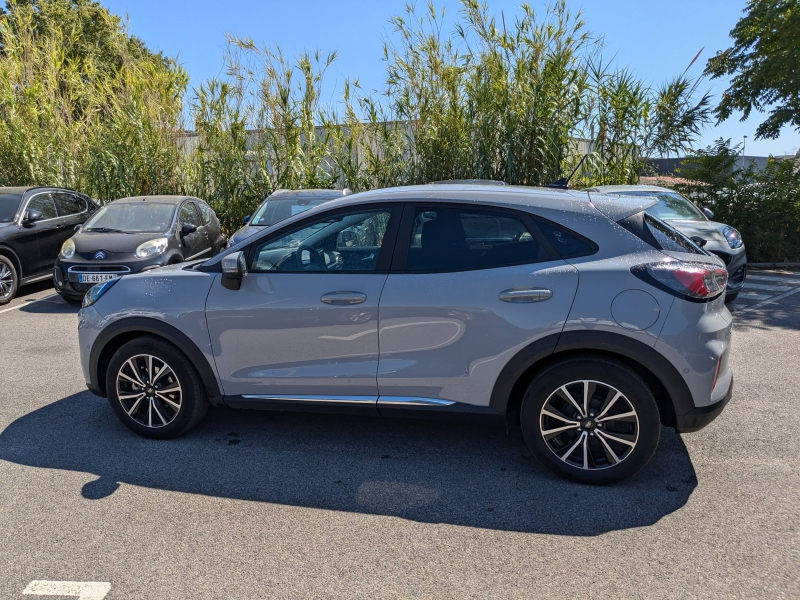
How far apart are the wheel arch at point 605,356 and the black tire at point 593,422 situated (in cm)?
7

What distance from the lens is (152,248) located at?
9.85 meters

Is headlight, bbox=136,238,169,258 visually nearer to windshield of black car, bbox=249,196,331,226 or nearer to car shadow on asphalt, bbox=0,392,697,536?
windshield of black car, bbox=249,196,331,226

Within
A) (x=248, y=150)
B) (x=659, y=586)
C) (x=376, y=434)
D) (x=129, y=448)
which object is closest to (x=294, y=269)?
(x=376, y=434)

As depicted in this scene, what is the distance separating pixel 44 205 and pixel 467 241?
973 cm

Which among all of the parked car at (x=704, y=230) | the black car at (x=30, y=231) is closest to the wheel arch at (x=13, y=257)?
the black car at (x=30, y=231)

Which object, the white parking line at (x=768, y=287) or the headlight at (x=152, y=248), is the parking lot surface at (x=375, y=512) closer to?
the headlight at (x=152, y=248)

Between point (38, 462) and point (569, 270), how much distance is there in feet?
11.2

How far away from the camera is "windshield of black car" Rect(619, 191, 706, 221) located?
33.6 ft

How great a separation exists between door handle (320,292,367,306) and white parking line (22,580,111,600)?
1.86 meters

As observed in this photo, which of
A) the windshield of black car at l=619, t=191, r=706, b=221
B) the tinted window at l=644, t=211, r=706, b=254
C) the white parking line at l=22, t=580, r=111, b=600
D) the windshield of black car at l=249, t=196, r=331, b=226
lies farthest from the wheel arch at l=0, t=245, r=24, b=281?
the tinted window at l=644, t=211, r=706, b=254

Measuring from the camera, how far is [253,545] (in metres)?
3.39

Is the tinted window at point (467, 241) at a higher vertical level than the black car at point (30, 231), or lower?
higher

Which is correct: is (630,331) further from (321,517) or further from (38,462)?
(38,462)

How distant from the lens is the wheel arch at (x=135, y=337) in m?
4.50
